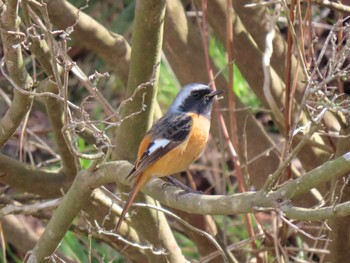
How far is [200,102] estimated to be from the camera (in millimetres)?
4551

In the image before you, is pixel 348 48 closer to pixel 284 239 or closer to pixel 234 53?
pixel 284 239

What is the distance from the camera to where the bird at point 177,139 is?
13.3 ft

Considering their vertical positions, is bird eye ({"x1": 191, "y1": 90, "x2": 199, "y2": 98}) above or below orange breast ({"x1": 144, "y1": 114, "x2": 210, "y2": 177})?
above

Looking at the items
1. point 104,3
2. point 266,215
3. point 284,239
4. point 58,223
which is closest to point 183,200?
point 58,223

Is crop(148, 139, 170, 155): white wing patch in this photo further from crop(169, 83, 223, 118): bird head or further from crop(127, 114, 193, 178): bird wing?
crop(169, 83, 223, 118): bird head

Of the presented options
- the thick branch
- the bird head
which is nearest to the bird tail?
the thick branch

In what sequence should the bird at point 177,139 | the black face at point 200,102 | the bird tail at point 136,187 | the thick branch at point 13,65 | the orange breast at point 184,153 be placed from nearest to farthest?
the thick branch at point 13,65 < the bird tail at point 136,187 < the bird at point 177,139 < the orange breast at point 184,153 < the black face at point 200,102

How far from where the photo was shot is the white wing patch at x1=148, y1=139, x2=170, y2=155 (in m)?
4.09

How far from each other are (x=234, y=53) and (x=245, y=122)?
18.4 inches

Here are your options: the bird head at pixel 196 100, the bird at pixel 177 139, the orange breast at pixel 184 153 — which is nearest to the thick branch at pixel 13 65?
the bird at pixel 177 139

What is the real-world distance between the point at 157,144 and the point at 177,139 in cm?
15

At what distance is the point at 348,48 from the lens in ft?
10.5

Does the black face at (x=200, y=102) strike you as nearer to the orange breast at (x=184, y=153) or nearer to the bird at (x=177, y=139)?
the bird at (x=177, y=139)

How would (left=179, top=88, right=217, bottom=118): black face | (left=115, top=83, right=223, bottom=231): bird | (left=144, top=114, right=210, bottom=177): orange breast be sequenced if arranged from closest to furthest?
(left=115, top=83, right=223, bottom=231): bird
(left=144, top=114, right=210, bottom=177): orange breast
(left=179, top=88, right=217, bottom=118): black face
